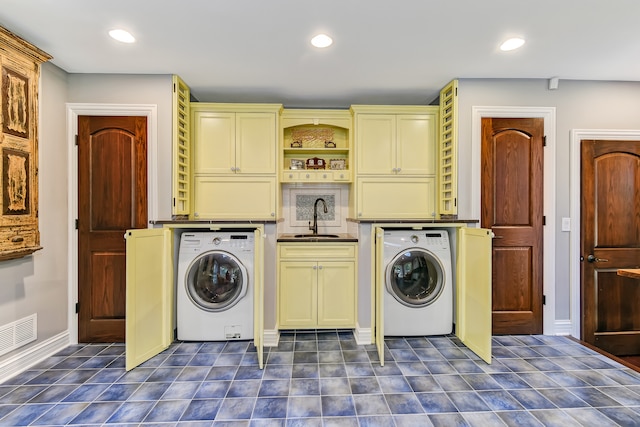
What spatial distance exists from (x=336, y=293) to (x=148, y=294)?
5.20 feet

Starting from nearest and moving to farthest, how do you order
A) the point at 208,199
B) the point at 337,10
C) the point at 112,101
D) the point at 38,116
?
the point at 337,10, the point at 38,116, the point at 112,101, the point at 208,199

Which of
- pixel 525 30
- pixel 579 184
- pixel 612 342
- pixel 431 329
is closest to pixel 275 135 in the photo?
pixel 525 30

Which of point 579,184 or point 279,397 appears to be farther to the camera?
point 579,184

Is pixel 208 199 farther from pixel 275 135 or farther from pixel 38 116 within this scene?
pixel 38 116

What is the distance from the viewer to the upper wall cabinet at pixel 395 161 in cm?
311

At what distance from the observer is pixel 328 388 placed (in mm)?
1946

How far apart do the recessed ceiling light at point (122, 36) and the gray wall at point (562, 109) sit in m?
2.74

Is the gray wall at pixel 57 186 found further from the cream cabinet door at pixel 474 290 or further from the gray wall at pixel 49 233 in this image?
the cream cabinet door at pixel 474 290

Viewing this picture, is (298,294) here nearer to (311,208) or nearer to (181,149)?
(311,208)

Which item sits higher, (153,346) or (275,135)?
(275,135)

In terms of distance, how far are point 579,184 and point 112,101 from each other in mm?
4324

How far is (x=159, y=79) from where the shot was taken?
2.70m

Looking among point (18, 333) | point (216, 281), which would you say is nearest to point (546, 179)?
point (216, 281)

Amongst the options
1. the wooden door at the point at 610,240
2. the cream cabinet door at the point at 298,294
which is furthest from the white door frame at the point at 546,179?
the cream cabinet door at the point at 298,294
